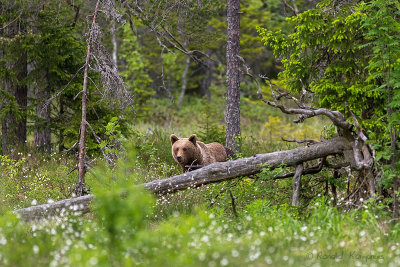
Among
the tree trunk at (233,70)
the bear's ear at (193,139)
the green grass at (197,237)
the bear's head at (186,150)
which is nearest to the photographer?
the green grass at (197,237)

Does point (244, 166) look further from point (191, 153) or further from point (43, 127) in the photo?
point (43, 127)

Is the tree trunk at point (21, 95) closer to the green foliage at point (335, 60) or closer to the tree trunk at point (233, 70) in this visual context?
the tree trunk at point (233, 70)

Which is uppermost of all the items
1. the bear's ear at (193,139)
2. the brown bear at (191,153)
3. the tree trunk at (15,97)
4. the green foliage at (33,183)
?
the tree trunk at (15,97)

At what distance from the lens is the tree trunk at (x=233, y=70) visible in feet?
39.2

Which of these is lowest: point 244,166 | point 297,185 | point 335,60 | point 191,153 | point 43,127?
point 297,185

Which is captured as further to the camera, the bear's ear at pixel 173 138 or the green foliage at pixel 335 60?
the bear's ear at pixel 173 138

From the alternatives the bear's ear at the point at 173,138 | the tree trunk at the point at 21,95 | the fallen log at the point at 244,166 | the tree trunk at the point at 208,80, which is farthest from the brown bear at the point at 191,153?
the tree trunk at the point at 208,80

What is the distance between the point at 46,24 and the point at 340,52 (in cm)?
771

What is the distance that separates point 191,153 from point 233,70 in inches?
107

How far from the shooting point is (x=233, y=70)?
12.1 metres

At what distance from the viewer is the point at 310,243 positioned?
540cm

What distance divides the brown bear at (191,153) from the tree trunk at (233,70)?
103 cm

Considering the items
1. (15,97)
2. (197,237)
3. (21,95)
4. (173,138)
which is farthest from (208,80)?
(197,237)

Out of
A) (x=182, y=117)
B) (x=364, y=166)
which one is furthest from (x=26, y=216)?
(x=182, y=117)
